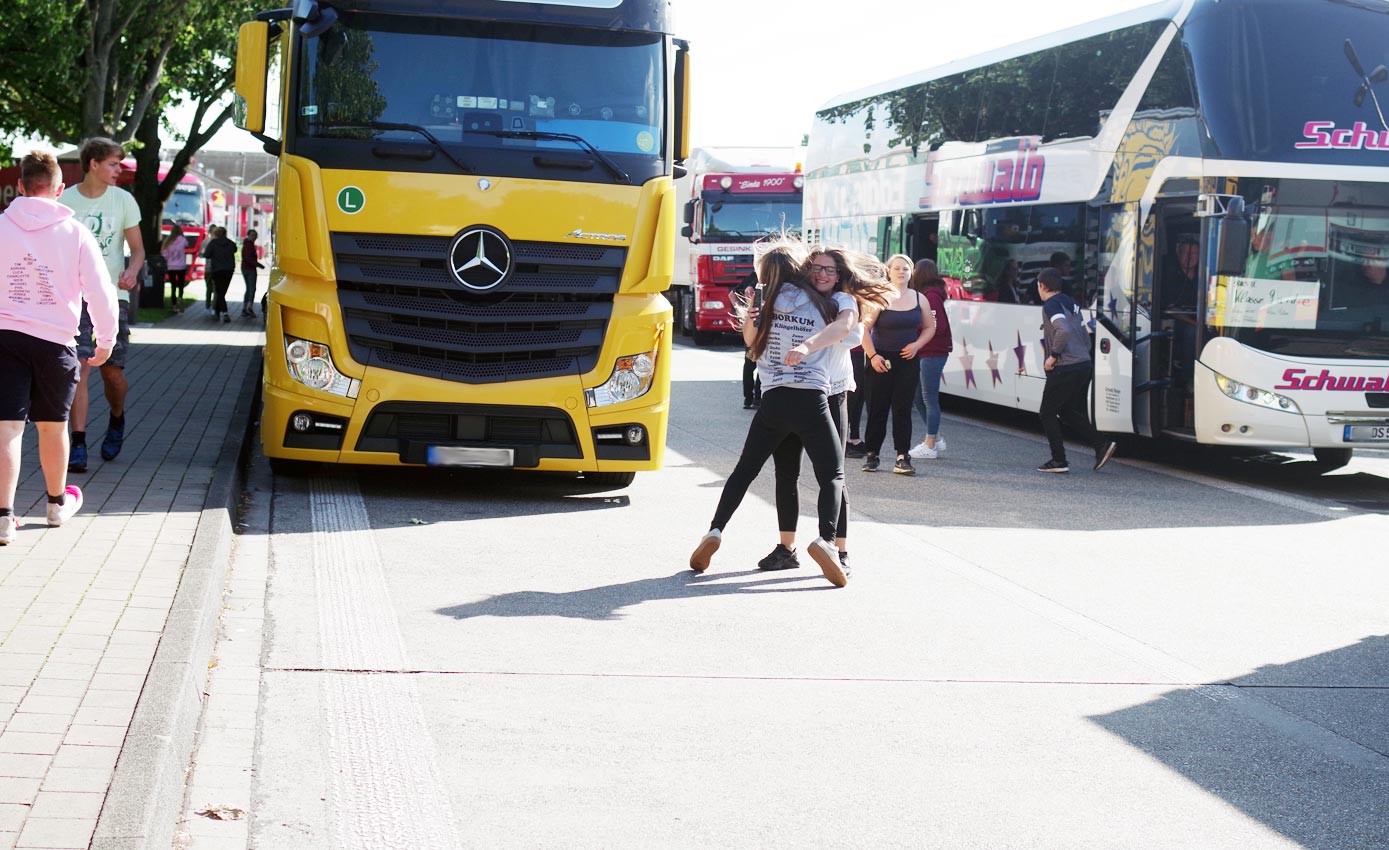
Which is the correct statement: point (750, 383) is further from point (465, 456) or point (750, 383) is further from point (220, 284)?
point (220, 284)

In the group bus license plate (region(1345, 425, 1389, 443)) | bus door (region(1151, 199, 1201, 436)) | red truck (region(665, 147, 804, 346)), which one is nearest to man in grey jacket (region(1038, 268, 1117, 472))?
bus door (region(1151, 199, 1201, 436))

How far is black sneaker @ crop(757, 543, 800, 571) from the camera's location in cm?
862

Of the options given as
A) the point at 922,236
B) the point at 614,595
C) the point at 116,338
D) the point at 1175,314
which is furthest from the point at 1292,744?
the point at 922,236

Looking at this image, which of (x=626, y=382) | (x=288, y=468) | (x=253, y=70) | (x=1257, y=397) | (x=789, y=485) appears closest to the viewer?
(x=789, y=485)

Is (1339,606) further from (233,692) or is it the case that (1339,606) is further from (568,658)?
(233,692)

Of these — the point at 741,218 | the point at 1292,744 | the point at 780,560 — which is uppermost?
the point at 741,218

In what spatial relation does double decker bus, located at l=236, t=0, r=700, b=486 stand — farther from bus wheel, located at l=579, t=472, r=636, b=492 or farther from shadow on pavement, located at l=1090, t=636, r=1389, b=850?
shadow on pavement, located at l=1090, t=636, r=1389, b=850

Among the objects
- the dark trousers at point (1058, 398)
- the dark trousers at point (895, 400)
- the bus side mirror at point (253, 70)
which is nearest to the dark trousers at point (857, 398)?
the dark trousers at point (895, 400)

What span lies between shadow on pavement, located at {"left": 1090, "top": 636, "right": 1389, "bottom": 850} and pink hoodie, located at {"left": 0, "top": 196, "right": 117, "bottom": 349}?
4.85 meters

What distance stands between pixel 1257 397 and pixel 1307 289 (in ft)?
3.07

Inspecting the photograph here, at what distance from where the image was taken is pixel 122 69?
31.7 metres

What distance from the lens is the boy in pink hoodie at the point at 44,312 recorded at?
7.62m

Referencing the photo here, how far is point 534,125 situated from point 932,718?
5449 mm

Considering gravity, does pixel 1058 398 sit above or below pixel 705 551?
above
